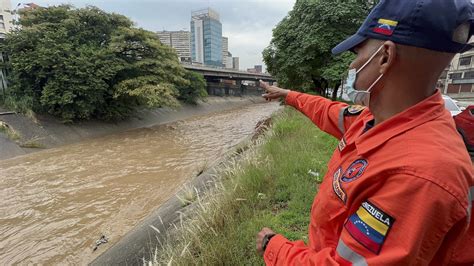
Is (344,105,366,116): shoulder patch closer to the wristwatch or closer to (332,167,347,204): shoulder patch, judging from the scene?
(332,167,347,204): shoulder patch

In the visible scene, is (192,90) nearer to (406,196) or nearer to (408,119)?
(408,119)

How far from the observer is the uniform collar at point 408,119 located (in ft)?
3.14

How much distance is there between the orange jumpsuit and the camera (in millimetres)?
805

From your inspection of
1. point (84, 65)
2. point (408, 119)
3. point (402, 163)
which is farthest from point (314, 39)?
point (402, 163)

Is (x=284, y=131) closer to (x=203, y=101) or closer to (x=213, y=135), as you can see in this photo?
(x=213, y=135)

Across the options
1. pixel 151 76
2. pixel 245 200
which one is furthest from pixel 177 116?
pixel 245 200

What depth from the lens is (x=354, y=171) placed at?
1032 mm

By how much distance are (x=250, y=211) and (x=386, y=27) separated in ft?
9.84

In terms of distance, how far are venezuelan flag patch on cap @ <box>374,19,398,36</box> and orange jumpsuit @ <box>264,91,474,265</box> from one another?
11.6 inches

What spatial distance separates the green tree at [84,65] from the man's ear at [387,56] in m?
15.9

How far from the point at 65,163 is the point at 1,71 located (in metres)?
8.15

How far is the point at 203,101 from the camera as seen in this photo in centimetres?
3034

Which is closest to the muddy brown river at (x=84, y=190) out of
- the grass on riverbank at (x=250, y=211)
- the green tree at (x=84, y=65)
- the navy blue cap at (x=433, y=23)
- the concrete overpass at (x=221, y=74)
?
the green tree at (x=84, y=65)

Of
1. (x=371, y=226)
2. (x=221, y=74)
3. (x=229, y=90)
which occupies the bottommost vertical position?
(x=229, y=90)
